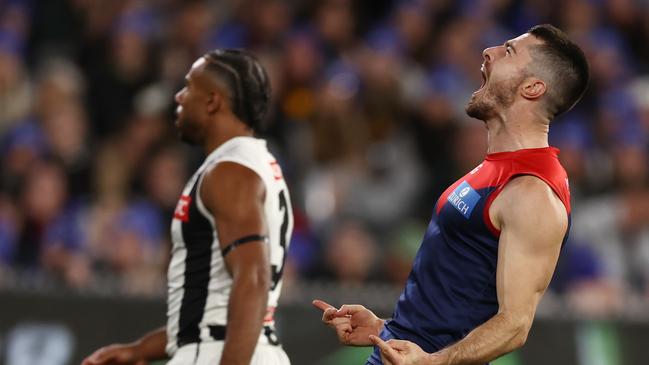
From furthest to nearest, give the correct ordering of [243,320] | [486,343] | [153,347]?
[153,347], [243,320], [486,343]

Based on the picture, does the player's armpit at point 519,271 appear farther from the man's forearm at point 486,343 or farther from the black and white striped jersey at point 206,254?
the black and white striped jersey at point 206,254

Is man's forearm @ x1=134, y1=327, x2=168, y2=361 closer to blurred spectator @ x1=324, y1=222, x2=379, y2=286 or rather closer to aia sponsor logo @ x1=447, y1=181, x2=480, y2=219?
aia sponsor logo @ x1=447, y1=181, x2=480, y2=219

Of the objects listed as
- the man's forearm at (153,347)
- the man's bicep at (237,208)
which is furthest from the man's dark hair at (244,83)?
the man's forearm at (153,347)

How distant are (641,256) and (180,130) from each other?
485 centimetres

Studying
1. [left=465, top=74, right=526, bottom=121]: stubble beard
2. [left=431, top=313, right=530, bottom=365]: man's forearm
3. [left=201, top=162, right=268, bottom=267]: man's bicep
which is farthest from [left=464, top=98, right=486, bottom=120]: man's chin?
[left=201, top=162, right=268, bottom=267]: man's bicep

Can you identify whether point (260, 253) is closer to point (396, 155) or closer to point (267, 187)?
point (267, 187)

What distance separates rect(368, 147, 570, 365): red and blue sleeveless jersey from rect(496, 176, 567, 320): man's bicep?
99 millimetres

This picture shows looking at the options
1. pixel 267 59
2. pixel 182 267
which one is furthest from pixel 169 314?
pixel 267 59

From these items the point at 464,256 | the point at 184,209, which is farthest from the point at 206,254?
the point at 464,256

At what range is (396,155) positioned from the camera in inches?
395

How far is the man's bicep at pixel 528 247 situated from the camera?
4094 millimetres

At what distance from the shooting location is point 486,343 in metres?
4.05

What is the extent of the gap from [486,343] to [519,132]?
80cm

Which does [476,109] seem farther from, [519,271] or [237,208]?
[237,208]
